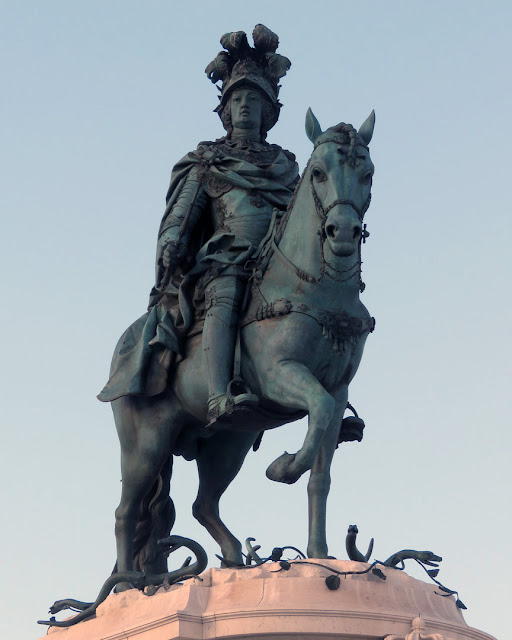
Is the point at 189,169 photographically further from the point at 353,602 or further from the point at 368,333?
the point at 353,602

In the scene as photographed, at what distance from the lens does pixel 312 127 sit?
583 inches

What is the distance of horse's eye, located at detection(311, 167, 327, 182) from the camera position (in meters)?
14.4

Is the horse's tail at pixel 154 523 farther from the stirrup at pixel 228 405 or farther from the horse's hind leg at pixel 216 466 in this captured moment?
the stirrup at pixel 228 405

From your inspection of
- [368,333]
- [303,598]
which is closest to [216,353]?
[368,333]

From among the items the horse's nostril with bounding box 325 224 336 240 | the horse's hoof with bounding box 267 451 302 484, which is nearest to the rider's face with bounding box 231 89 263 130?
the horse's nostril with bounding box 325 224 336 240

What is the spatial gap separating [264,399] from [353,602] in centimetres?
210

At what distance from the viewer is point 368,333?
14969 mm

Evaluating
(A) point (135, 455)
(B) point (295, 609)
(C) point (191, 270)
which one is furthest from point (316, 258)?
(B) point (295, 609)

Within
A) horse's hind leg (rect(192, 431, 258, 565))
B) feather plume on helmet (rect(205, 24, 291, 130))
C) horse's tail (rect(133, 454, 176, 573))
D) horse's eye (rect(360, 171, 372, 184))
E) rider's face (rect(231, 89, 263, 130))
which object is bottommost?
horse's tail (rect(133, 454, 176, 573))

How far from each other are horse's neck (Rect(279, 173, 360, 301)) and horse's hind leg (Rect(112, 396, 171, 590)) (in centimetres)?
208

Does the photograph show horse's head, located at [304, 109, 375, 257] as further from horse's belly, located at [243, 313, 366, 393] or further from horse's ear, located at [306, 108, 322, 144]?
horse's belly, located at [243, 313, 366, 393]

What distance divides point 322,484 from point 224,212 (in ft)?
9.37

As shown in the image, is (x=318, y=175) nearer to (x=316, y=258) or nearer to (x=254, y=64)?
(x=316, y=258)

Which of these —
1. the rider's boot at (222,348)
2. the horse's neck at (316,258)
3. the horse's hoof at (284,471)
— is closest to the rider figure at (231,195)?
the rider's boot at (222,348)
